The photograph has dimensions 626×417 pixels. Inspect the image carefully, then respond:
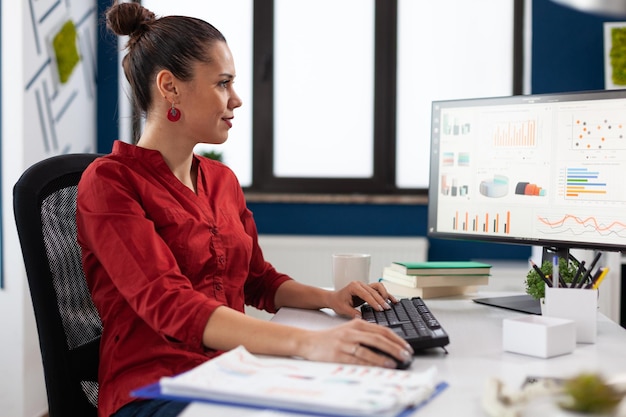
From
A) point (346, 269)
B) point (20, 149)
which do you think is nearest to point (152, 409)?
point (346, 269)

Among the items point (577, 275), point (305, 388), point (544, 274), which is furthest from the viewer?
point (544, 274)

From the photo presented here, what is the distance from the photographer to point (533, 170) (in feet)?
5.33

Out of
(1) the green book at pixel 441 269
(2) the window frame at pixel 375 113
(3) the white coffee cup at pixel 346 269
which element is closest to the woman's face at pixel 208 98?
(3) the white coffee cup at pixel 346 269

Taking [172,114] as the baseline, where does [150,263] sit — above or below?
below

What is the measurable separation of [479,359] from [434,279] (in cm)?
58

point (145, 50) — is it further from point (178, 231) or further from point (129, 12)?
point (178, 231)

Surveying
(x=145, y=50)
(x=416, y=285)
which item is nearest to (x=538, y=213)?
(x=416, y=285)

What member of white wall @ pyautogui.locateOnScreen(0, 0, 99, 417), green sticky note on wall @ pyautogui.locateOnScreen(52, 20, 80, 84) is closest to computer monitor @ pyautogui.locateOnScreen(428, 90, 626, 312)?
white wall @ pyautogui.locateOnScreen(0, 0, 99, 417)

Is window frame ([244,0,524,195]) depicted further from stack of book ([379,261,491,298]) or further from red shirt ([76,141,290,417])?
red shirt ([76,141,290,417])

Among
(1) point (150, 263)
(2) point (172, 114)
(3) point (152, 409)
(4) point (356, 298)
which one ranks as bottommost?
(3) point (152, 409)

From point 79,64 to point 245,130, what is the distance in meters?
0.86

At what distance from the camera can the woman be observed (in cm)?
113

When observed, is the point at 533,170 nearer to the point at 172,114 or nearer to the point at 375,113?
the point at 172,114

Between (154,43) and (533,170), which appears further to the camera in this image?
(533,170)
